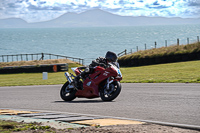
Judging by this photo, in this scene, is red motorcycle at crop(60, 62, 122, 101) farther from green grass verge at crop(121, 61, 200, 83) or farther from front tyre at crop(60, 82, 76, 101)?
green grass verge at crop(121, 61, 200, 83)

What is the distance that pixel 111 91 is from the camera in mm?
10875

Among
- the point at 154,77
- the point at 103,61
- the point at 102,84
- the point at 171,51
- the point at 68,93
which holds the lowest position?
the point at 154,77

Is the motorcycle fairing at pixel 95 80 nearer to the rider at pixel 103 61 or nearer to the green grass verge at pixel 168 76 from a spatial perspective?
the rider at pixel 103 61

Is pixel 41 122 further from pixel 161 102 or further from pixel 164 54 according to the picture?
pixel 164 54

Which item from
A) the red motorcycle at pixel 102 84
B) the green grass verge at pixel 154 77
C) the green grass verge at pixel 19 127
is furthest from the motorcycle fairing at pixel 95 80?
the green grass verge at pixel 154 77

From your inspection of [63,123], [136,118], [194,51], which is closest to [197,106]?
[136,118]

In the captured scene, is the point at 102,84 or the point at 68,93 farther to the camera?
the point at 68,93

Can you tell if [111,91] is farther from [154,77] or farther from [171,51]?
[171,51]

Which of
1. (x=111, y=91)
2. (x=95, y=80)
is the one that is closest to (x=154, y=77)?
(x=95, y=80)

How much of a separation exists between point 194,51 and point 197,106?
30122 mm

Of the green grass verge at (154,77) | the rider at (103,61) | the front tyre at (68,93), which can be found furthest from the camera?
the green grass verge at (154,77)

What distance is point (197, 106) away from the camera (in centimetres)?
888

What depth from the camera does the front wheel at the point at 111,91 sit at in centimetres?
1069

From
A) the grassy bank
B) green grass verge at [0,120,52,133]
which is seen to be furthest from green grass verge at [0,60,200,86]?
green grass verge at [0,120,52,133]
